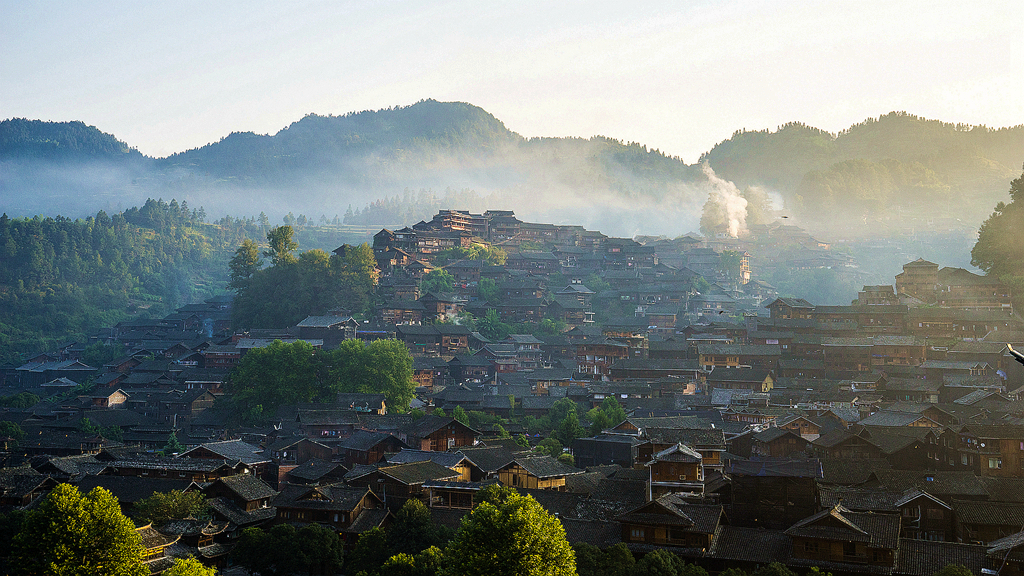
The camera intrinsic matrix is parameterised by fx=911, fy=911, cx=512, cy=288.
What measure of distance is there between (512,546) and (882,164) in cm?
12385

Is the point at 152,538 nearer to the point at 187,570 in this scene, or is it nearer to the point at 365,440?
the point at 187,570

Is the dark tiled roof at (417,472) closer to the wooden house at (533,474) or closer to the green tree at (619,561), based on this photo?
the wooden house at (533,474)

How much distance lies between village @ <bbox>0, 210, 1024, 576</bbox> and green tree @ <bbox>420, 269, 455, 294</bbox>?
46 cm

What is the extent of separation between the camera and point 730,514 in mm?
31016

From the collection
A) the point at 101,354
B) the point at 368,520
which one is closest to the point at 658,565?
the point at 368,520

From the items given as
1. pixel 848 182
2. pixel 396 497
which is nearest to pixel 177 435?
pixel 396 497

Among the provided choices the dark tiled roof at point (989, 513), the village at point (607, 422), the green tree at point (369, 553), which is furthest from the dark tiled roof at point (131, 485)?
the dark tiled roof at point (989, 513)

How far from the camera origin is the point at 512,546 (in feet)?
76.9

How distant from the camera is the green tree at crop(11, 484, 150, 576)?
26078 millimetres

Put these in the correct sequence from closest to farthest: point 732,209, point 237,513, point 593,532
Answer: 1. point 593,532
2. point 237,513
3. point 732,209

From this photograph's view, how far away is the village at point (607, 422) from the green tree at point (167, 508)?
922 mm

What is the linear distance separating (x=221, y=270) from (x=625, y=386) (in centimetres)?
8375

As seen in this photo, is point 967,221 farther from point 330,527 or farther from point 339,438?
point 330,527

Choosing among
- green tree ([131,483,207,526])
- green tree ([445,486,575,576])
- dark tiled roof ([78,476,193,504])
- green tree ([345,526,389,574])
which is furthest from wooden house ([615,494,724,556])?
dark tiled roof ([78,476,193,504])
